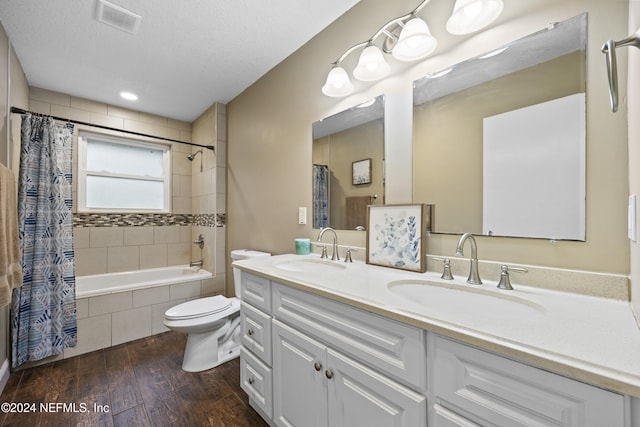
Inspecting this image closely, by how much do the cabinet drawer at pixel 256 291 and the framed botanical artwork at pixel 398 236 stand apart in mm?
560

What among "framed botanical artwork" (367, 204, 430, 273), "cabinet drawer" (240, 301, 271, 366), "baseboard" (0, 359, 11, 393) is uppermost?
"framed botanical artwork" (367, 204, 430, 273)

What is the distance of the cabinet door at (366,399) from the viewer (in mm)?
773

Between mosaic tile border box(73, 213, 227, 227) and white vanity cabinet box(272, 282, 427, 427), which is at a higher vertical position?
mosaic tile border box(73, 213, 227, 227)

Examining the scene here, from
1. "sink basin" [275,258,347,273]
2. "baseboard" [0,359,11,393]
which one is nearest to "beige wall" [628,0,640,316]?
"sink basin" [275,258,347,273]

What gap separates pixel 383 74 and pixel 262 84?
1.40 metres

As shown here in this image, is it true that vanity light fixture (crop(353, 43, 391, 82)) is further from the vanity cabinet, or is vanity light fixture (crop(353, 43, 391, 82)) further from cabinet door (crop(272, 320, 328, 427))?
cabinet door (crop(272, 320, 328, 427))

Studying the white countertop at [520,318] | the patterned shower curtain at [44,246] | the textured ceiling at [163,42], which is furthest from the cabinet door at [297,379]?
the patterned shower curtain at [44,246]

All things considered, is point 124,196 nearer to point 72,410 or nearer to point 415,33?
point 72,410

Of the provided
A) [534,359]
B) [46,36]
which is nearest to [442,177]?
[534,359]

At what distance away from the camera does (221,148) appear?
3018mm

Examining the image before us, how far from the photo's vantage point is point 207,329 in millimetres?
1966

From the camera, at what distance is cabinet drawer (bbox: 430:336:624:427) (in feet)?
1.66

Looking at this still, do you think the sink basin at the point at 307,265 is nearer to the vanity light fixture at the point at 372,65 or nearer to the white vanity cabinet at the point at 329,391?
the white vanity cabinet at the point at 329,391

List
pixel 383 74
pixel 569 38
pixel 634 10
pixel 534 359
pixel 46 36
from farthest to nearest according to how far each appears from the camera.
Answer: pixel 46 36, pixel 383 74, pixel 569 38, pixel 634 10, pixel 534 359
